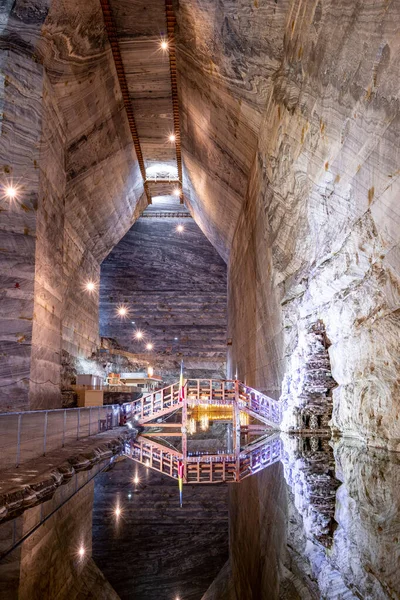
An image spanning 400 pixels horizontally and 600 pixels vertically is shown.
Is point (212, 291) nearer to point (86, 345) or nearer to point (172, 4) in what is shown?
point (86, 345)

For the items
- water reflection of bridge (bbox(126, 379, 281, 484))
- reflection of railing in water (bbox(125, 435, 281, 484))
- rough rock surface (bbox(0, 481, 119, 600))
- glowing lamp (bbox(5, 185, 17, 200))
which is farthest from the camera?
glowing lamp (bbox(5, 185, 17, 200))

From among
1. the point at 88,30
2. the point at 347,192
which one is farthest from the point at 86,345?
the point at 347,192

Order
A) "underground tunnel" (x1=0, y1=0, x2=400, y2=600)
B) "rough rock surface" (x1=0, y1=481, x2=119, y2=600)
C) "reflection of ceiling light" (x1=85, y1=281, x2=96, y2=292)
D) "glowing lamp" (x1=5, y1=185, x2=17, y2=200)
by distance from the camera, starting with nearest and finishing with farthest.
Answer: "rough rock surface" (x1=0, y1=481, x2=119, y2=600) → "underground tunnel" (x1=0, y1=0, x2=400, y2=600) → "glowing lamp" (x1=5, y1=185, x2=17, y2=200) → "reflection of ceiling light" (x1=85, y1=281, x2=96, y2=292)

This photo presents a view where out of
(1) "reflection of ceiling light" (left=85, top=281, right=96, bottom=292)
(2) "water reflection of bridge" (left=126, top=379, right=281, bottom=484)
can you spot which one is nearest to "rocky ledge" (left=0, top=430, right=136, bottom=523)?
(2) "water reflection of bridge" (left=126, top=379, right=281, bottom=484)

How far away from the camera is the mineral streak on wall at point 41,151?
11.4 meters

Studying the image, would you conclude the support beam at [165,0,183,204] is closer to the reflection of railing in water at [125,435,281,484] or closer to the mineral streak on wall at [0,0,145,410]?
the mineral streak on wall at [0,0,145,410]

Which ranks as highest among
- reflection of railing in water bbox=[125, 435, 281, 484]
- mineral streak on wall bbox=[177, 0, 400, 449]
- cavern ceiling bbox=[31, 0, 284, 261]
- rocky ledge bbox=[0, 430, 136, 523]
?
cavern ceiling bbox=[31, 0, 284, 261]

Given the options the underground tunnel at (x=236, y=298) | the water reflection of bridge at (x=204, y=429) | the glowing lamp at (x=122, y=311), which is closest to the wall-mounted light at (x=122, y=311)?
the glowing lamp at (x=122, y=311)

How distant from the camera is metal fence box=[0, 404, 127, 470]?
5.67 m

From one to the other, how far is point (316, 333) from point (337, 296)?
53.2 inches

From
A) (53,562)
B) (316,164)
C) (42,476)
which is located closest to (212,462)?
(42,476)

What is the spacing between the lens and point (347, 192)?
8.07m

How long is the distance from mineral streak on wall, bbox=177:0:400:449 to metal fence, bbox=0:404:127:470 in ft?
15.2

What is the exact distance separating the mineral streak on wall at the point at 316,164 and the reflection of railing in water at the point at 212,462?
5.32ft
